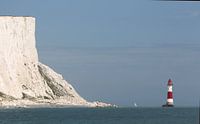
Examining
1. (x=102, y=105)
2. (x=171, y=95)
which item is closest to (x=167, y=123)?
(x=171, y=95)

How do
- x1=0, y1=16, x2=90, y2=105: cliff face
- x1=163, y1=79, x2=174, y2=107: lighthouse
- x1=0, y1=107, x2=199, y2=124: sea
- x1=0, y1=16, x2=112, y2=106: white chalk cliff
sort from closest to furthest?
1. x1=0, y1=107, x2=199, y2=124: sea
2. x1=163, y1=79, x2=174, y2=107: lighthouse
3. x1=0, y1=16, x2=112, y2=106: white chalk cliff
4. x1=0, y1=16, x2=90, y2=105: cliff face

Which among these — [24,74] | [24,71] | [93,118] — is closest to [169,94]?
[24,74]

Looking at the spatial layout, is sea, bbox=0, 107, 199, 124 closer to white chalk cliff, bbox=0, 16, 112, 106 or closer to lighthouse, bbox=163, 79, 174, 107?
lighthouse, bbox=163, 79, 174, 107

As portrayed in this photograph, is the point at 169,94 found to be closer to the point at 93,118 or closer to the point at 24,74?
the point at 24,74

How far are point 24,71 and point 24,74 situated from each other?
0.41 meters

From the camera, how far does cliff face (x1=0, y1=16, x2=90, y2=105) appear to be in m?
65.9

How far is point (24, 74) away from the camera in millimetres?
69062

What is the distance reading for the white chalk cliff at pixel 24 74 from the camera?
65688 mm

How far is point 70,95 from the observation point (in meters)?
72.0

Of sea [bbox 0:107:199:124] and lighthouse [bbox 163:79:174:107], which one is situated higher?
lighthouse [bbox 163:79:174:107]

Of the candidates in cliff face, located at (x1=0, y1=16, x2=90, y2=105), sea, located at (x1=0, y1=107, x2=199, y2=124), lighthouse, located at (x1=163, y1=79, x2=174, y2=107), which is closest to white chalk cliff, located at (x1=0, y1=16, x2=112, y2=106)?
cliff face, located at (x1=0, y1=16, x2=90, y2=105)

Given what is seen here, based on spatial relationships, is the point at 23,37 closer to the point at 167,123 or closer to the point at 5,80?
the point at 5,80

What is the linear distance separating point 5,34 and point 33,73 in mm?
5327

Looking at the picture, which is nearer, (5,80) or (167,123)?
(167,123)
